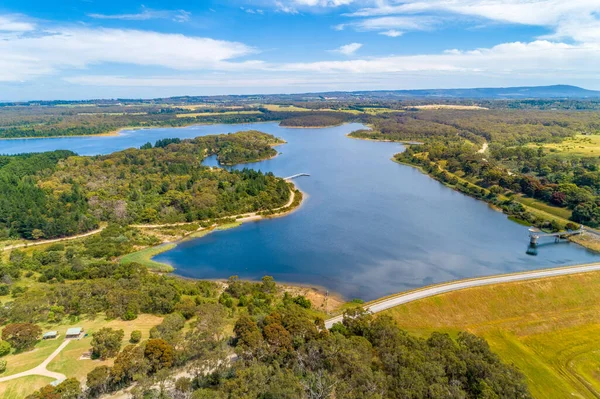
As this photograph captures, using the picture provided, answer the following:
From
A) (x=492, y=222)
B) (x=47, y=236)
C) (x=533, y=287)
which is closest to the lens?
(x=533, y=287)

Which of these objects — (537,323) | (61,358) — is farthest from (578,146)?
(61,358)

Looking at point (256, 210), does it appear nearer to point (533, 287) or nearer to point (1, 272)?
point (1, 272)

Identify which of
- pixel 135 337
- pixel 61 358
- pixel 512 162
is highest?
pixel 512 162

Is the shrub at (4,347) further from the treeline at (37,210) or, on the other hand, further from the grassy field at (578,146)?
the grassy field at (578,146)

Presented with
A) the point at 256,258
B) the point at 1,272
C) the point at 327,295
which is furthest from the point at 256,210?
the point at 1,272

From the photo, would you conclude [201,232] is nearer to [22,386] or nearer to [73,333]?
[73,333]

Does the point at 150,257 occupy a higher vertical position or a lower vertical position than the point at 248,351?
lower
